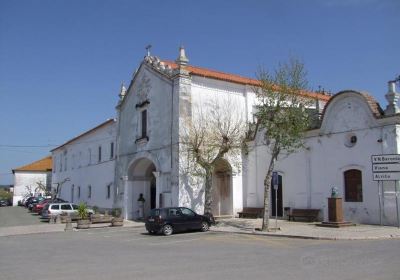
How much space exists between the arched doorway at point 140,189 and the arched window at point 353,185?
15.5m

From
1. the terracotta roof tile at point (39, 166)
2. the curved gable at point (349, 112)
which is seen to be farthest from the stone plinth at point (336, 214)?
the terracotta roof tile at point (39, 166)

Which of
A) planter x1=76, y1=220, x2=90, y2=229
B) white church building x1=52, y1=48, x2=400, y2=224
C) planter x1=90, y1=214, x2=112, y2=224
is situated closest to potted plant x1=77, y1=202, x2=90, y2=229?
planter x1=76, y1=220, x2=90, y2=229

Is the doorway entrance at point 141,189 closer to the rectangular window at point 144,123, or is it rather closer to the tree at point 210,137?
the rectangular window at point 144,123

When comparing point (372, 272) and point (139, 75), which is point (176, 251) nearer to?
point (372, 272)

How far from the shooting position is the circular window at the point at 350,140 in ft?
78.6

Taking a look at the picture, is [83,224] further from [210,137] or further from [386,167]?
[386,167]

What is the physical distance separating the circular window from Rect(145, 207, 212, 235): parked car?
28.5 feet

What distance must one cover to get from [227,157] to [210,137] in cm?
223

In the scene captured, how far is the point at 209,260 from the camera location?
1265cm

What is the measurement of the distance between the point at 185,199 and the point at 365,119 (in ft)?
39.7

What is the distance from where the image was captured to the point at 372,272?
33.0 feet

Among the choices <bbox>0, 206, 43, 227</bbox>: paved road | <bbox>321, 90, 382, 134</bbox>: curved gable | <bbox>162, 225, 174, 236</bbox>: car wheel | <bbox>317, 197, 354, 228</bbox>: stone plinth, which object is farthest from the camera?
<bbox>0, 206, 43, 227</bbox>: paved road

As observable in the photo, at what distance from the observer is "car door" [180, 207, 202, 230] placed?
22922 millimetres

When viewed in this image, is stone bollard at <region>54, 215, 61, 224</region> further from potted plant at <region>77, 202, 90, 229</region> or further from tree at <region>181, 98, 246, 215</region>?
tree at <region>181, 98, 246, 215</region>
